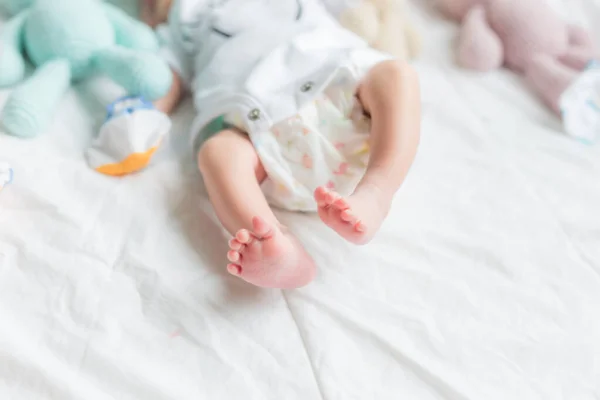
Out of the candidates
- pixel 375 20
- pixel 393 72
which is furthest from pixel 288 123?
pixel 375 20

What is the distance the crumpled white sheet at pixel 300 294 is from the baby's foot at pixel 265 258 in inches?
1.7

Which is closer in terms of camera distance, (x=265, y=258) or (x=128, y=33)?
(x=265, y=258)

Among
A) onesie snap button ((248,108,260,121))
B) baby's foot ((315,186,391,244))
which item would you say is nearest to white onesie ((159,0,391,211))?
onesie snap button ((248,108,260,121))

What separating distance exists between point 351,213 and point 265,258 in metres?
0.10

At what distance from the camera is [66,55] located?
85cm

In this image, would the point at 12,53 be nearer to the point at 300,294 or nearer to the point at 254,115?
the point at 254,115

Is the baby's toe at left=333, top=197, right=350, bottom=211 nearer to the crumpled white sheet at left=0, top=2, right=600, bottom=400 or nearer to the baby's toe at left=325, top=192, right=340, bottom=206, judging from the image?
the baby's toe at left=325, top=192, right=340, bottom=206

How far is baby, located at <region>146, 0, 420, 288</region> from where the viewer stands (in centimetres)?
65

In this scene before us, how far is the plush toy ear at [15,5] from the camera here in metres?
0.93

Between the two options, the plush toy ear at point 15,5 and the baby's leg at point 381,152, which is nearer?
the baby's leg at point 381,152

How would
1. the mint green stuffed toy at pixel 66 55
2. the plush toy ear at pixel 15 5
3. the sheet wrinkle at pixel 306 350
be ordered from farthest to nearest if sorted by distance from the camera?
the plush toy ear at pixel 15 5
the mint green stuffed toy at pixel 66 55
the sheet wrinkle at pixel 306 350

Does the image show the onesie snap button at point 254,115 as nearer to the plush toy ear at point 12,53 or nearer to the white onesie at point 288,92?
the white onesie at point 288,92

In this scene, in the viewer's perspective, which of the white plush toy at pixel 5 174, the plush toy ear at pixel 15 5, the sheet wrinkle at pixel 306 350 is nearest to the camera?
the sheet wrinkle at pixel 306 350

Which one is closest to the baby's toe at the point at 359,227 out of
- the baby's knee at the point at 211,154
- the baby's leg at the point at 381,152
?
the baby's leg at the point at 381,152
